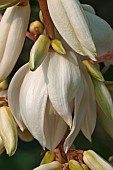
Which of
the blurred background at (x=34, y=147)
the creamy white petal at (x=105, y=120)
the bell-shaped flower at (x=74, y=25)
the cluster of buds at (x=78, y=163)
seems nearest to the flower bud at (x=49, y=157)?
the cluster of buds at (x=78, y=163)

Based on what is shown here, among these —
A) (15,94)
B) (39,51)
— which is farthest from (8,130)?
(39,51)

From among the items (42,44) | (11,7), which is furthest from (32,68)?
(11,7)

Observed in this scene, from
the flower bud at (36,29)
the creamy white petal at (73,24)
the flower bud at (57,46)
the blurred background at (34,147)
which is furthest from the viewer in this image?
the blurred background at (34,147)

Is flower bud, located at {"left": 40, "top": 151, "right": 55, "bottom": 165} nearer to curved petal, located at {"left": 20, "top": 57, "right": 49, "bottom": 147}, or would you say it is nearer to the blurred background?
curved petal, located at {"left": 20, "top": 57, "right": 49, "bottom": 147}

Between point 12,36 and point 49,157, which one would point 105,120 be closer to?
point 49,157

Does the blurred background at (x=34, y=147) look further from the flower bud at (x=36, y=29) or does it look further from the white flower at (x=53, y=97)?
the white flower at (x=53, y=97)

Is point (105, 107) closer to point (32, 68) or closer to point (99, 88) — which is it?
point (99, 88)
